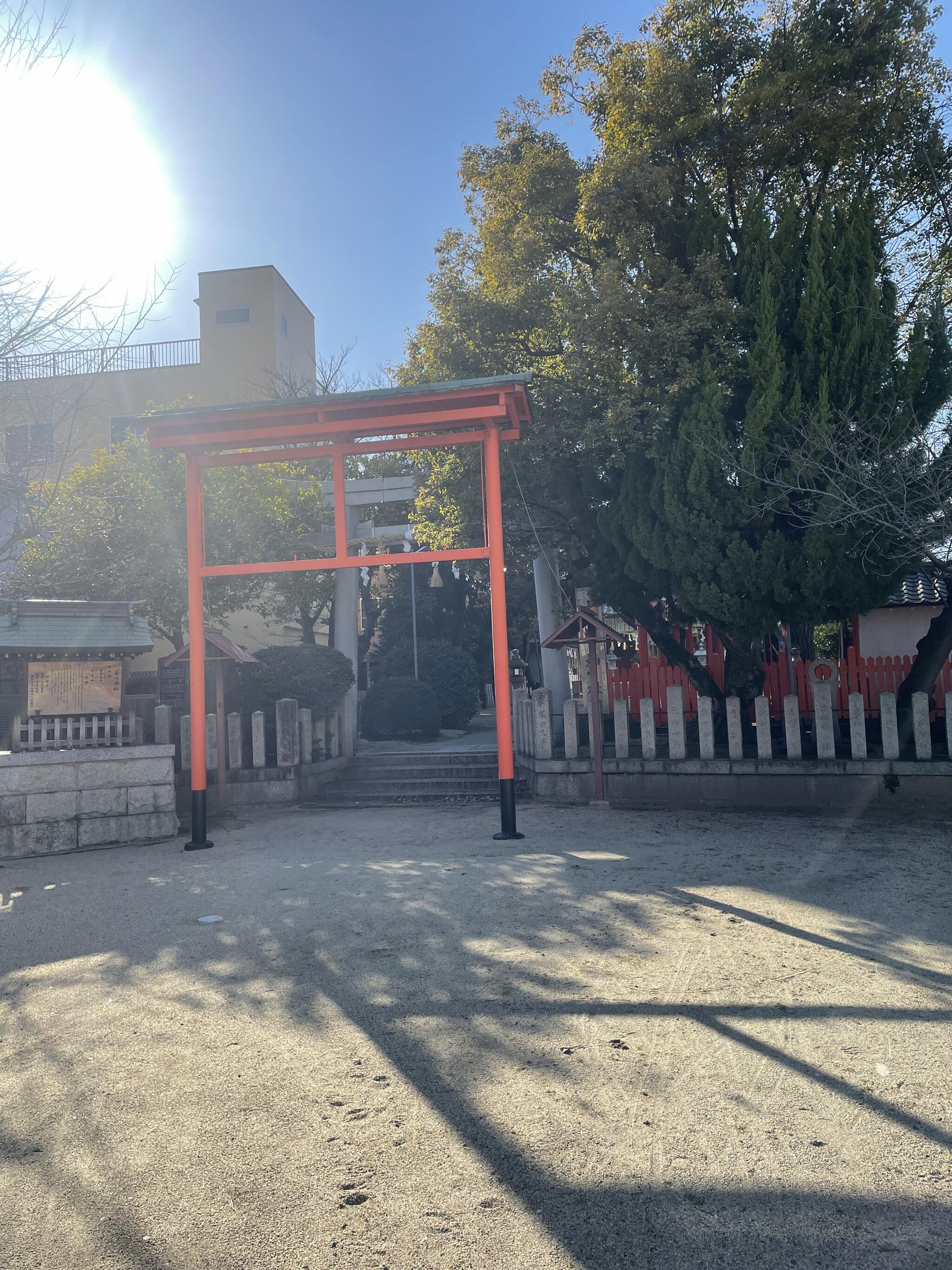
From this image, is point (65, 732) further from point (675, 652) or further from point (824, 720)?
point (824, 720)

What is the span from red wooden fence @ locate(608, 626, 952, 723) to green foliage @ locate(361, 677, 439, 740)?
6932 millimetres

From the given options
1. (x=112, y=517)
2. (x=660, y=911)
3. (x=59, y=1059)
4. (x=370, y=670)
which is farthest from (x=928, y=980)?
(x=370, y=670)

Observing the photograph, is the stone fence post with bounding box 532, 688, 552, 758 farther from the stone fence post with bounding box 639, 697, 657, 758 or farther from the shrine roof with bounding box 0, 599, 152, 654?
the shrine roof with bounding box 0, 599, 152, 654

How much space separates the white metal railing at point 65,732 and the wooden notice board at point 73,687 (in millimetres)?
125

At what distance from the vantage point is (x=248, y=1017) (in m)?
4.14

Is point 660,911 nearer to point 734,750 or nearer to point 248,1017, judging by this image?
point 248,1017

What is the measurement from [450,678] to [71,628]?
44.4 ft

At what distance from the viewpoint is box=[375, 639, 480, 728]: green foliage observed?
21297 mm

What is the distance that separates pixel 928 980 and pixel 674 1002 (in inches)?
51.8

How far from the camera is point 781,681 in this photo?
1202cm

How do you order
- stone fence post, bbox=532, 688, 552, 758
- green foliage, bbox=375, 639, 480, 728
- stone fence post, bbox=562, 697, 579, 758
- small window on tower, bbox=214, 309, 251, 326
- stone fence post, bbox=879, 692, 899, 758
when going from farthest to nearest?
small window on tower, bbox=214, 309, 251, 326 < green foliage, bbox=375, 639, 480, 728 < stone fence post, bbox=532, 688, 552, 758 < stone fence post, bbox=562, 697, 579, 758 < stone fence post, bbox=879, 692, 899, 758

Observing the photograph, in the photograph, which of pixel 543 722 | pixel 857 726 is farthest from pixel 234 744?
pixel 857 726

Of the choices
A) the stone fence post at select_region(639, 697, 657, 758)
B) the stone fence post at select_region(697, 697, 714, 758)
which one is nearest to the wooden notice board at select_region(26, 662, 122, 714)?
the stone fence post at select_region(639, 697, 657, 758)

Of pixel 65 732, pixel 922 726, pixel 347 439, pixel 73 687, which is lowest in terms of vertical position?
pixel 922 726
